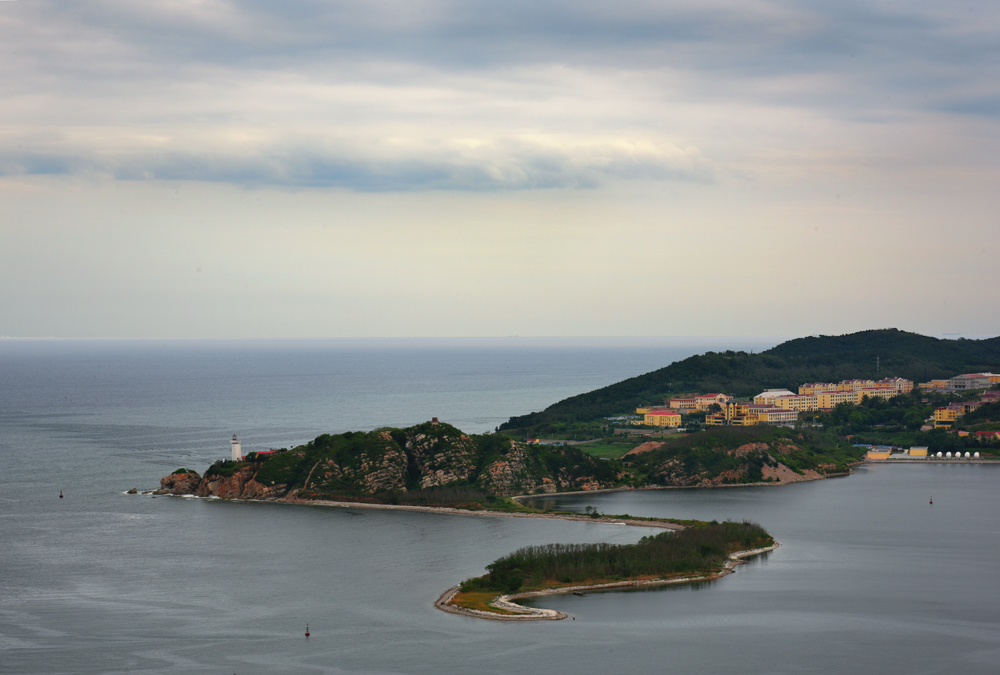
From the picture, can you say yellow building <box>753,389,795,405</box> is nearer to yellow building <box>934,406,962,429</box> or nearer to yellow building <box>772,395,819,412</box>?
yellow building <box>772,395,819,412</box>

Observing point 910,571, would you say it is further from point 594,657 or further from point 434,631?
point 434,631

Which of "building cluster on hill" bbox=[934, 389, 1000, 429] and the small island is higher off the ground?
"building cluster on hill" bbox=[934, 389, 1000, 429]

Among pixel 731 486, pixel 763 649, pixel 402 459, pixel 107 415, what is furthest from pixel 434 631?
pixel 107 415

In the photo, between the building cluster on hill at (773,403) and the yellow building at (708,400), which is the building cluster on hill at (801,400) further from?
the yellow building at (708,400)

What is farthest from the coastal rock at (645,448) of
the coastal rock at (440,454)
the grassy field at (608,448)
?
the coastal rock at (440,454)

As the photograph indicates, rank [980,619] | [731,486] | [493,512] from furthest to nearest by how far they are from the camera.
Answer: [731,486]
[493,512]
[980,619]

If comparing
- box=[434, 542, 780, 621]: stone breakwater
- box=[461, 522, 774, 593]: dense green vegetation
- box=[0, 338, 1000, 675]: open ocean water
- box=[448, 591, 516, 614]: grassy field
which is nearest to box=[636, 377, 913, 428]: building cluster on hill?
box=[0, 338, 1000, 675]: open ocean water

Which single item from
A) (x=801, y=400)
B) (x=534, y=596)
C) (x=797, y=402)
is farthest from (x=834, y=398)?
(x=534, y=596)
